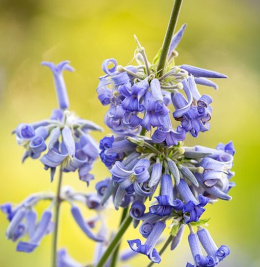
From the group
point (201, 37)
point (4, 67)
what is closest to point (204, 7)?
point (201, 37)

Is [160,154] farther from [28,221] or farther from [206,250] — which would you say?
[28,221]

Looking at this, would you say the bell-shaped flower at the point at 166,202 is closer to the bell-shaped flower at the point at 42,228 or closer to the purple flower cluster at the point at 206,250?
the purple flower cluster at the point at 206,250

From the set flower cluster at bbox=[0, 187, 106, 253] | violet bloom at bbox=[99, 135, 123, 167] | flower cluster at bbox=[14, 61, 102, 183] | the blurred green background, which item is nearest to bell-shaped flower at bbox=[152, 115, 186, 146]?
violet bloom at bbox=[99, 135, 123, 167]

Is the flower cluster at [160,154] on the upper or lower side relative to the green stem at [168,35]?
lower

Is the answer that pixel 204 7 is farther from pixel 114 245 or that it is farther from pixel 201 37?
pixel 114 245

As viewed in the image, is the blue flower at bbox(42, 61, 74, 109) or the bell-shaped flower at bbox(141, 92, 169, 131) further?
the blue flower at bbox(42, 61, 74, 109)

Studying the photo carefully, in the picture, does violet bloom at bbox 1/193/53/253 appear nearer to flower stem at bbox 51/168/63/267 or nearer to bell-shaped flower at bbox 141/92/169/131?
flower stem at bbox 51/168/63/267

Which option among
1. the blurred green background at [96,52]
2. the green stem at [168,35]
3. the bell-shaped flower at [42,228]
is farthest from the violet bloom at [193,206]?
the blurred green background at [96,52]
